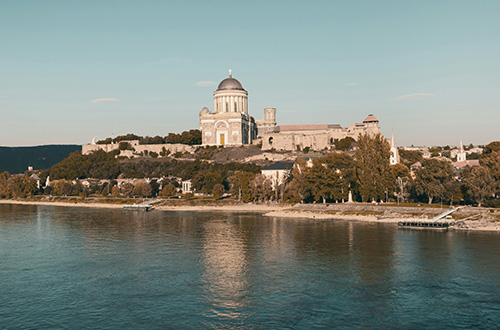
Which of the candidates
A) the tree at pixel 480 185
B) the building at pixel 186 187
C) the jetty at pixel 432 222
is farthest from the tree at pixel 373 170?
the building at pixel 186 187

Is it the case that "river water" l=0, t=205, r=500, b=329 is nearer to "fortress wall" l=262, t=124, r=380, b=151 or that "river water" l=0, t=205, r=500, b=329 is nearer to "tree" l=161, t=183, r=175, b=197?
"tree" l=161, t=183, r=175, b=197

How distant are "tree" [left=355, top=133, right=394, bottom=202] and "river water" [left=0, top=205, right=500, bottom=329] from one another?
13.7m

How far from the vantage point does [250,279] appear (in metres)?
32.8

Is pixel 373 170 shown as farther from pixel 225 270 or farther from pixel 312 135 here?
pixel 312 135

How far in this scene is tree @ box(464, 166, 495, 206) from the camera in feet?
196

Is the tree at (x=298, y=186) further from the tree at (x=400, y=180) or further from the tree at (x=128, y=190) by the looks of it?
the tree at (x=128, y=190)

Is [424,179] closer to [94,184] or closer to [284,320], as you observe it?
[284,320]

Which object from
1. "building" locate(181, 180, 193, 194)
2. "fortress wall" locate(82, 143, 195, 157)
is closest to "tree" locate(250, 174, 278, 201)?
"building" locate(181, 180, 193, 194)

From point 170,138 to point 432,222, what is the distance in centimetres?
9625

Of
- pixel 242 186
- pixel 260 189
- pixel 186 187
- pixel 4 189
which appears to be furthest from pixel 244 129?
pixel 4 189

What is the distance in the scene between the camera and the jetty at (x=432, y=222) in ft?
181

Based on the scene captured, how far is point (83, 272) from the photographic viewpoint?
35031mm

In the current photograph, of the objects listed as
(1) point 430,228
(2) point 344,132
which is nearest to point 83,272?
(1) point 430,228

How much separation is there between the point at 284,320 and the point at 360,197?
4970 cm
